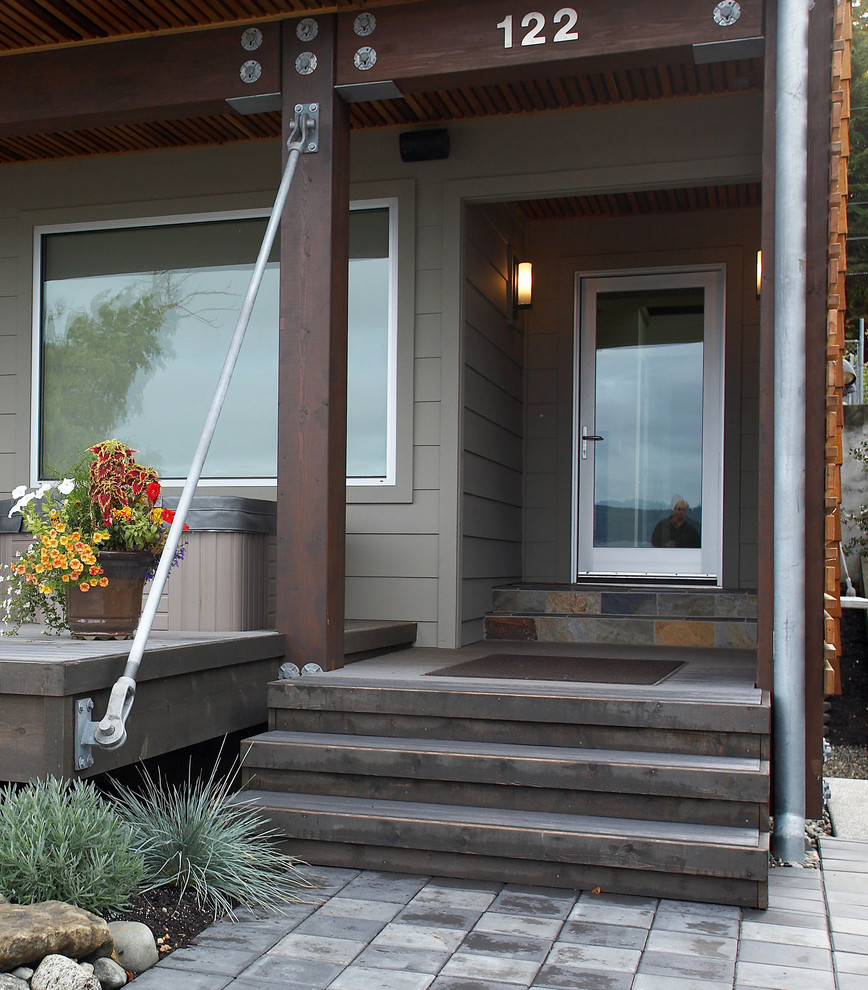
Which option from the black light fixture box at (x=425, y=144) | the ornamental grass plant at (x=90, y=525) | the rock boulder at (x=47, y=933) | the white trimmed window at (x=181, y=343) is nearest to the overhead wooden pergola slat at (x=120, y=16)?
the black light fixture box at (x=425, y=144)

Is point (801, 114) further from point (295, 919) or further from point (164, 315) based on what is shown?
point (164, 315)

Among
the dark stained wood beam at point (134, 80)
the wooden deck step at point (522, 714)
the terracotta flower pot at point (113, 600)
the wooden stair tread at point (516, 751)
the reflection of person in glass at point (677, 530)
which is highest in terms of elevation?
the dark stained wood beam at point (134, 80)

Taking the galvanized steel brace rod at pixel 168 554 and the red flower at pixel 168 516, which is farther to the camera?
the red flower at pixel 168 516

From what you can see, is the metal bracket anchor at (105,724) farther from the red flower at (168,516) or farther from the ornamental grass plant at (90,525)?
the red flower at (168,516)

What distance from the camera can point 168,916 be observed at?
8.44ft

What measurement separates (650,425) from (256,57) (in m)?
2.92

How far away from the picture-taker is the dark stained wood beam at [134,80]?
12.6 ft

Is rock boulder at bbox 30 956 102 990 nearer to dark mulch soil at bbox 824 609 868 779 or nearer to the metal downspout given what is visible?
the metal downspout

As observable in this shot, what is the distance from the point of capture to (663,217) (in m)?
5.73

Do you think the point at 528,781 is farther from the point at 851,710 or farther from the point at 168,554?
the point at 851,710

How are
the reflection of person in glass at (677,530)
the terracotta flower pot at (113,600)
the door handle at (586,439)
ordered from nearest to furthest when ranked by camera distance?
the terracotta flower pot at (113,600), the reflection of person in glass at (677,530), the door handle at (586,439)

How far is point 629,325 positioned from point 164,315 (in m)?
2.52

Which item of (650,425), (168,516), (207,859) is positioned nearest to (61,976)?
(207,859)

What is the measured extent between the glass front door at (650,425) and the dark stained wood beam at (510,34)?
234cm
